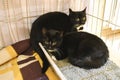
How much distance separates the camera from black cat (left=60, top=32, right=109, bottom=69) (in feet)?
3.27

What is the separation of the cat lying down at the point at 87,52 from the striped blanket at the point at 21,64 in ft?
0.62

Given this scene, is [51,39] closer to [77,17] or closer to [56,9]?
[77,17]

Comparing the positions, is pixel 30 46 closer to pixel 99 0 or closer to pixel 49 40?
pixel 49 40

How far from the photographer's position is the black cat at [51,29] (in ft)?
3.59

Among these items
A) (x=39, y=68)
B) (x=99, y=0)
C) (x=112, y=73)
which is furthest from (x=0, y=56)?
(x=99, y=0)

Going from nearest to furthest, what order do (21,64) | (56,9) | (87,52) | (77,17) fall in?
(87,52) → (21,64) → (77,17) → (56,9)

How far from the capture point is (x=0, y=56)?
1152 mm

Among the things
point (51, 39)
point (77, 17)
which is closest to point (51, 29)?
point (51, 39)

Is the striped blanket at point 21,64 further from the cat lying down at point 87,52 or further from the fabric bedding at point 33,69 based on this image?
the cat lying down at point 87,52

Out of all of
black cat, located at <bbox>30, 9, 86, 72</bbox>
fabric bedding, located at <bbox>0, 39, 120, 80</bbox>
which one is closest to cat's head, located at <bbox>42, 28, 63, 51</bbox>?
black cat, located at <bbox>30, 9, 86, 72</bbox>

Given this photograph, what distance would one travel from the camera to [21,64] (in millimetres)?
1115

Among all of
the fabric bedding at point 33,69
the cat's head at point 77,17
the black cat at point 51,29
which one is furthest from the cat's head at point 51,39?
the cat's head at point 77,17

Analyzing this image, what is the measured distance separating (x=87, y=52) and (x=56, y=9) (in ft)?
2.09

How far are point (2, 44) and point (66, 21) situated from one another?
609 mm
